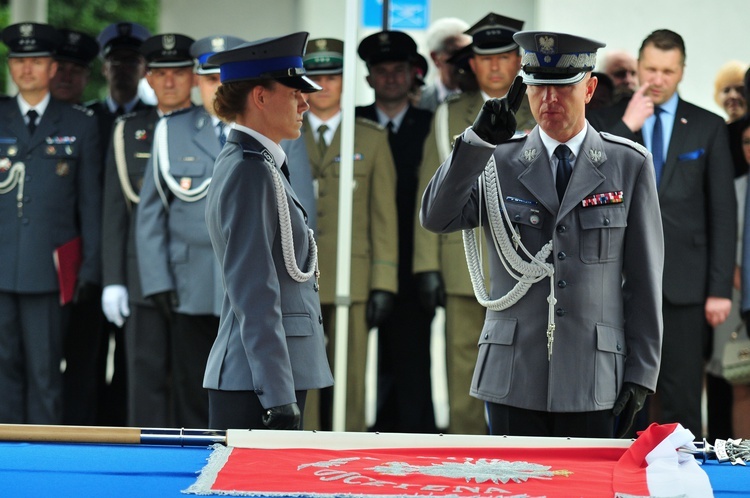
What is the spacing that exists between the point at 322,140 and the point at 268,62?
256cm

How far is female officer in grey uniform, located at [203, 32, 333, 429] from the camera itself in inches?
117

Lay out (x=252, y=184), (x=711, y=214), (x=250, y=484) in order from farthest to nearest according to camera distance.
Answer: (x=711, y=214)
(x=252, y=184)
(x=250, y=484)

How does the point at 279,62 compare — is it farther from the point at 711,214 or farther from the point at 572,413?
the point at 711,214

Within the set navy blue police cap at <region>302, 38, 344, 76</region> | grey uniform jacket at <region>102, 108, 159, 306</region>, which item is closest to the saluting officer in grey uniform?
grey uniform jacket at <region>102, 108, 159, 306</region>

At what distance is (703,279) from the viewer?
17.0 feet

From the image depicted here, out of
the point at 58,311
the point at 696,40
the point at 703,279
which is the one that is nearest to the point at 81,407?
the point at 58,311

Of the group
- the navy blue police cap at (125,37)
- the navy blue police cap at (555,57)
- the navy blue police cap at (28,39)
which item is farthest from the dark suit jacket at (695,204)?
the navy blue police cap at (28,39)

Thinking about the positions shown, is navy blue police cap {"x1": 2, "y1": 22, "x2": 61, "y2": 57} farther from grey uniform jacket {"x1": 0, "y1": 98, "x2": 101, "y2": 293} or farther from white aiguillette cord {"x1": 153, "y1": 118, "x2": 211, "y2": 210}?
white aiguillette cord {"x1": 153, "y1": 118, "x2": 211, "y2": 210}

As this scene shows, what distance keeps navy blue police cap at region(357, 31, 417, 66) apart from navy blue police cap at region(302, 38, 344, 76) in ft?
0.49

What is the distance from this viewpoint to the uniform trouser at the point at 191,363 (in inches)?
214

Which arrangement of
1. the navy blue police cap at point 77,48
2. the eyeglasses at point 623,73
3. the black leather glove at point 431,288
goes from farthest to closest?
the navy blue police cap at point 77,48, the eyeglasses at point 623,73, the black leather glove at point 431,288

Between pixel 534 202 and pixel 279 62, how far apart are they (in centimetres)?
78

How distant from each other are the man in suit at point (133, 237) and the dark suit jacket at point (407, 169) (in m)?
0.92

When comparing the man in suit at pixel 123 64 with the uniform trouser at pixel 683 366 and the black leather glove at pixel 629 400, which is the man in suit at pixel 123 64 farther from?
the black leather glove at pixel 629 400
